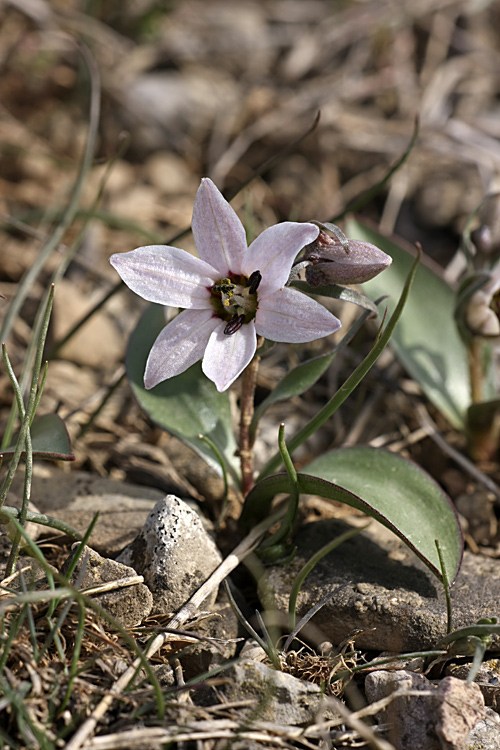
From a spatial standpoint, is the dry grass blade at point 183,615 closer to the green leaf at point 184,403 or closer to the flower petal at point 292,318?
the green leaf at point 184,403

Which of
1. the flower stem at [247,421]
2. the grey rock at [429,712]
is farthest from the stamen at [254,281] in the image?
the grey rock at [429,712]

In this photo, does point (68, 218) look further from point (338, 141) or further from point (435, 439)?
point (338, 141)

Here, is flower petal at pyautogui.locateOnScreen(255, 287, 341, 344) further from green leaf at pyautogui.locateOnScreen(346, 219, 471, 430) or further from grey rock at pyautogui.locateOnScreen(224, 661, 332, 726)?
green leaf at pyautogui.locateOnScreen(346, 219, 471, 430)

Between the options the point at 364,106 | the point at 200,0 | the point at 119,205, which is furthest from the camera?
the point at 200,0

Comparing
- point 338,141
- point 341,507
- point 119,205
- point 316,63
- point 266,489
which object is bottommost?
point 341,507

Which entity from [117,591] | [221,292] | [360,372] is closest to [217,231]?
[221,292]

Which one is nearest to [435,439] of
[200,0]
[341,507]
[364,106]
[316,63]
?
[341,507]

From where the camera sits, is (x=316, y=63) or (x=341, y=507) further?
(x=316, y=63)
